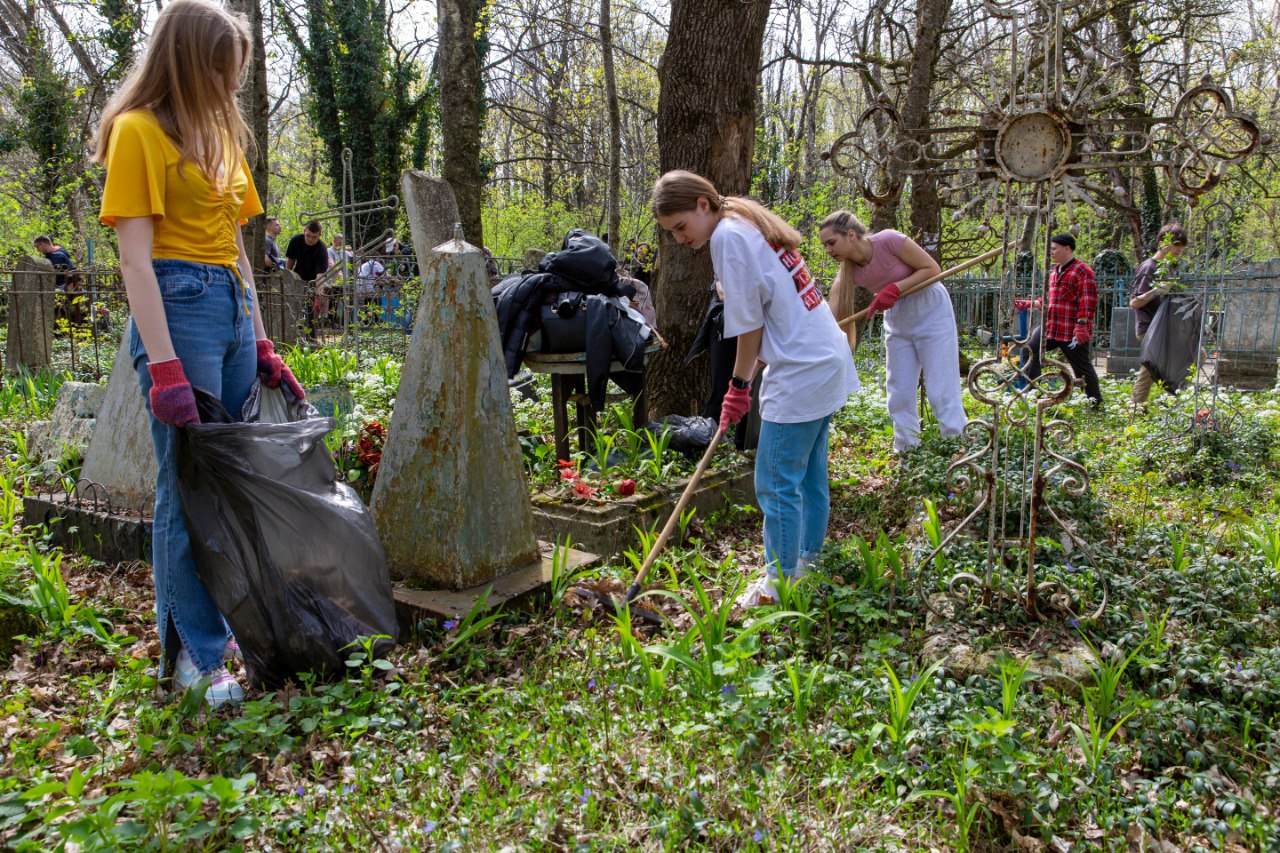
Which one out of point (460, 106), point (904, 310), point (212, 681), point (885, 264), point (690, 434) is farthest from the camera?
point (460, 106)

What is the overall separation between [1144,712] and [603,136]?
70.4ft

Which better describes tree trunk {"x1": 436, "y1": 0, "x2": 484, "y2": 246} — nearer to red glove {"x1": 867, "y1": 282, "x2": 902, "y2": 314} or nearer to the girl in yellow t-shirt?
red glove {"x1": 867, "y1": 282, "x2": 902, "y2": 314}

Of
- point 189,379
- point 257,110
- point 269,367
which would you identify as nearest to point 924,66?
point 257,110

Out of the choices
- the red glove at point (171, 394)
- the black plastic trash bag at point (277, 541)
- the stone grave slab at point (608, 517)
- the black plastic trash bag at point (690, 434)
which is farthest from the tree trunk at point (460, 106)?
the red glove at point (171, 394)

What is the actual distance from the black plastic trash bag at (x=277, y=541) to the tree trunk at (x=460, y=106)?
5.12 m

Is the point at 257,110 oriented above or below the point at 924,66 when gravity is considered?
below

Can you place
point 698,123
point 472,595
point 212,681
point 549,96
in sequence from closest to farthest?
1. point 212,681
2. point 472,595
3. point 698,123
4. point 549,96

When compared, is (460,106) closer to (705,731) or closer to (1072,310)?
(1072,310)

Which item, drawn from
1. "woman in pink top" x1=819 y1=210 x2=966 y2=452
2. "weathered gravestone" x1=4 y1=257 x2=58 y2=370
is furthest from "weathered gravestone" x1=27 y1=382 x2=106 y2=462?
"woman in pink top" x1=819 y1=210 x2=966 y2=452

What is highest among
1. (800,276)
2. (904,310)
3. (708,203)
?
(708,203)

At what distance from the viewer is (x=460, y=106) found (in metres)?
7.50

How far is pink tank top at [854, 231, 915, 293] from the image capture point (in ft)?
16.7

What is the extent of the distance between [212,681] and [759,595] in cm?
191

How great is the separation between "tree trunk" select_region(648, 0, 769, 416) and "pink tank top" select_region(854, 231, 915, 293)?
1.04 metres
